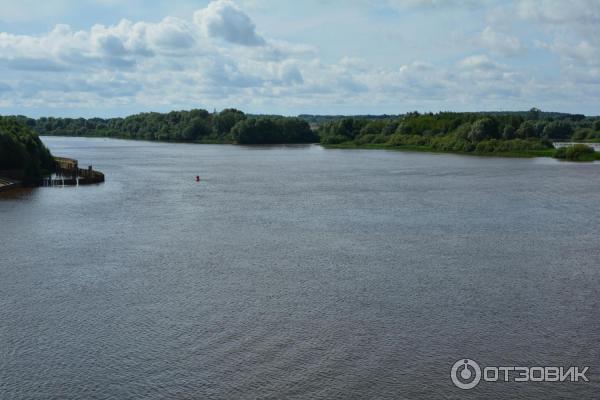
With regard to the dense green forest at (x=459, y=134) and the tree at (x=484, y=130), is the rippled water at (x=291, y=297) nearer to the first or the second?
the dense green forest at (x=459, y=134)

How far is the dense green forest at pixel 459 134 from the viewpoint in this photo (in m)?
99.4

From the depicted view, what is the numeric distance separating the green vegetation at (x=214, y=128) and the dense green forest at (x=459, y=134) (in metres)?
7.11

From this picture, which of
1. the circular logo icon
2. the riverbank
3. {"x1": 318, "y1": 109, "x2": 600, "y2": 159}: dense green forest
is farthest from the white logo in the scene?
{"x1": 318, "y1": 109, "x2": 600, "y2": 159}: dense green forest

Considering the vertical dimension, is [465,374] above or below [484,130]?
below

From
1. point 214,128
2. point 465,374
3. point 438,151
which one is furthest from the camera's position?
point 214,128

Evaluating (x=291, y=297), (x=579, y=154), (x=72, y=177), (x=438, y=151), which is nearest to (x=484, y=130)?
(x=438, y=151)

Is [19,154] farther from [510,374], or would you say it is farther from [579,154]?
[579,154]

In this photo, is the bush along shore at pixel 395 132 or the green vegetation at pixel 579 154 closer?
the green vegetation at pixel 579 154

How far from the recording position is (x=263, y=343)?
58.0 ft

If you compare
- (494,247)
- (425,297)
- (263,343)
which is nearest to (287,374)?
(263,343)

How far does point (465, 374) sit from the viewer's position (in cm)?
1591

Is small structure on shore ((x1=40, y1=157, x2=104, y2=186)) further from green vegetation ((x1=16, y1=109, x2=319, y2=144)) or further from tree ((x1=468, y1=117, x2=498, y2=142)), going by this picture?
green vegetation ((x1=16, y1=109, x2=319, y2=144))

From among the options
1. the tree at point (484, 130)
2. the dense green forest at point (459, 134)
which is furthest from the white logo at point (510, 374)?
the tree at point (484, 130)

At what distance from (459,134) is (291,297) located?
91381 mm
